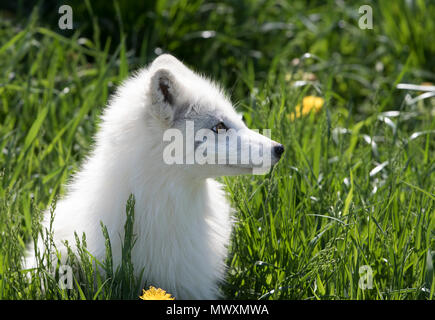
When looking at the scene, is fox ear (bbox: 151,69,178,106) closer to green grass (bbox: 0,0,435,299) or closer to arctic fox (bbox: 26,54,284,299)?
arctic fox (bbox: 26,54,284,299)

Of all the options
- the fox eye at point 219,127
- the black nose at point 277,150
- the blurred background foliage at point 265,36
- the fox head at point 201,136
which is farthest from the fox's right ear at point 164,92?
the blurred background foliage at point 265,36

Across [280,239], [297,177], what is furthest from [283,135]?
[280,239]

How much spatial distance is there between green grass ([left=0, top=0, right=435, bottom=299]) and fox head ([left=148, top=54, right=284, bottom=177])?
14.8 inches

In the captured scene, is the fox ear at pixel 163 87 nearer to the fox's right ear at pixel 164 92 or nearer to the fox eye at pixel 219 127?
the fox's right ear at pixel 164 92

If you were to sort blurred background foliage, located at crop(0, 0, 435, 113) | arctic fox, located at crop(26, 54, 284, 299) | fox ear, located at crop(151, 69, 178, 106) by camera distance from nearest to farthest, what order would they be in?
fox ear, located at crop(151, 69, 178, 106) < arctic fox, located at crop(26, 54, 284, 299) < blurred background foliage, located at crop(0, 0, 435, 113)

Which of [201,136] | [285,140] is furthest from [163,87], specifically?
[285,140]

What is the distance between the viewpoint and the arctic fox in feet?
8.94

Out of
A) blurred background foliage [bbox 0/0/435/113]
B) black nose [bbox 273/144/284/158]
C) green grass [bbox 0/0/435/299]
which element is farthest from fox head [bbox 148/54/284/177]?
blurred background foliage [bbox 0/0/435/113]

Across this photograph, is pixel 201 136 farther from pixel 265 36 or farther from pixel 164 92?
pixel 265 36

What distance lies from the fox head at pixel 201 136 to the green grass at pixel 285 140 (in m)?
0.38

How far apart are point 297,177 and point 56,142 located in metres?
1.61

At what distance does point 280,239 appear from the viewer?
3035 mm

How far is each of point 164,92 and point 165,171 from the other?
14.3 inches

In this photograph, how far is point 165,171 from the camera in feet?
9.15
